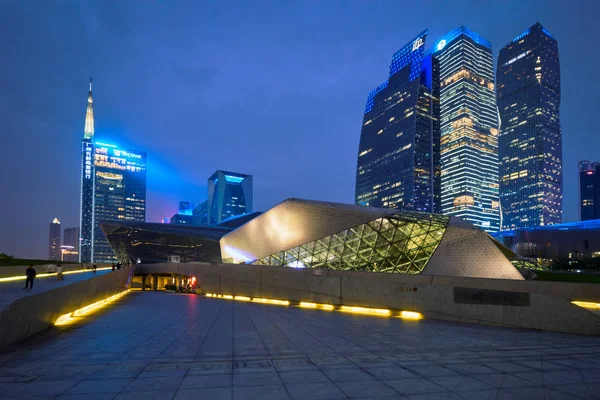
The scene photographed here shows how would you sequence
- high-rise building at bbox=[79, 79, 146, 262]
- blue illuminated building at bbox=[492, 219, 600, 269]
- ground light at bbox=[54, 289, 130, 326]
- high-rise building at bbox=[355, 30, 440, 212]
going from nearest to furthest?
ground light at bbox=[54, 289, 130, 326] → blue illuminated building at bbox=[492, 219, 600, 269] → high-rise building at bbox=[355, 30, 440, 212] → high-rise building at bbox=[79, 79, 146, 262]

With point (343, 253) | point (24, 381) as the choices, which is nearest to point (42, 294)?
point (24, 381)

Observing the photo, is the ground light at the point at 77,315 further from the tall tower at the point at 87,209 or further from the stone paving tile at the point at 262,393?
the tall tower at the point at 87,209

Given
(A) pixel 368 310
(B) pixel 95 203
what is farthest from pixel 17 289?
(B) pixel 95 203

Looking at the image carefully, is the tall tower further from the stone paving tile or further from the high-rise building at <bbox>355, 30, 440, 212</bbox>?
the stone paving tile

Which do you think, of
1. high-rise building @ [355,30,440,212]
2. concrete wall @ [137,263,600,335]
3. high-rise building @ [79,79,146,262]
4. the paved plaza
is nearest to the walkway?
the paved plaza

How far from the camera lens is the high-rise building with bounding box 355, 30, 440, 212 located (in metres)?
168

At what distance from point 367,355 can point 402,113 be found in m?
175

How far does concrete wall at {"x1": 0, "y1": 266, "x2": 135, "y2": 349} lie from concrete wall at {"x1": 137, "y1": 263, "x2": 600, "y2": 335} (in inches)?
354

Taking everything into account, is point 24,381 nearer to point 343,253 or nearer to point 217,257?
point 343,253

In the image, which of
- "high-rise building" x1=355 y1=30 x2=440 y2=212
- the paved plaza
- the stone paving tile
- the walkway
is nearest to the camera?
the stone paving tile

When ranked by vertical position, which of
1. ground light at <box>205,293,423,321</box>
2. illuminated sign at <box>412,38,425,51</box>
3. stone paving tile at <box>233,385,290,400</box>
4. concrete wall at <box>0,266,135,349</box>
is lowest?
ground light at <box>205,293,423,321</box>

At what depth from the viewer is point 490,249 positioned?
29734mm

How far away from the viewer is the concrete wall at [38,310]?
7734 mm

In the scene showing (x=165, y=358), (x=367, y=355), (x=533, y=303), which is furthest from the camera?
(x=533, y=303)
